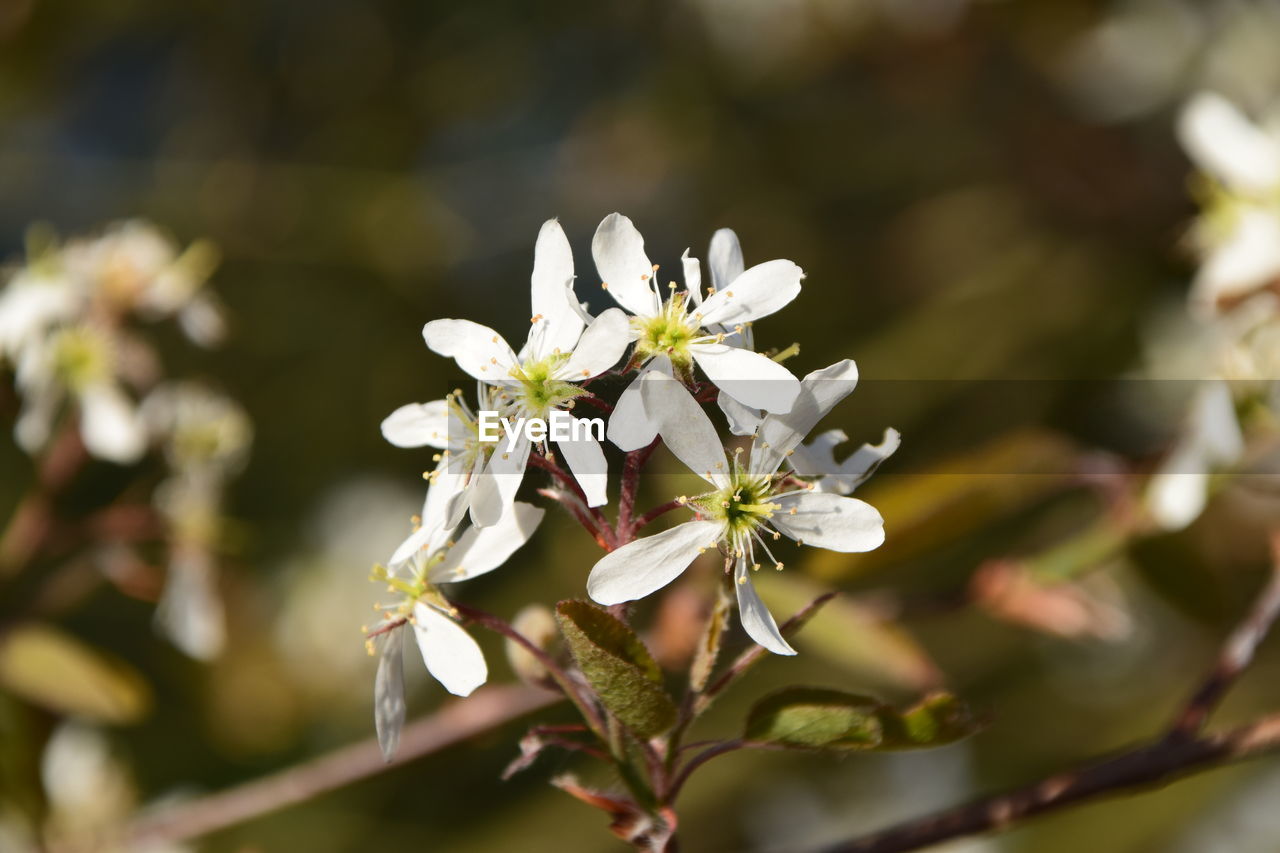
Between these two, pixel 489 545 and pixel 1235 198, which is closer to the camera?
pixel 489 545

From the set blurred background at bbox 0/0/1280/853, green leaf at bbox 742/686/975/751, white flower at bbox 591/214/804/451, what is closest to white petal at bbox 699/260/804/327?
white flower at bbox 591/214/804/451

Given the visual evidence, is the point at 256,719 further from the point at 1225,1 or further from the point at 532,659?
the point at 1225,1

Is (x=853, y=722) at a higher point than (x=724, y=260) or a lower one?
lower

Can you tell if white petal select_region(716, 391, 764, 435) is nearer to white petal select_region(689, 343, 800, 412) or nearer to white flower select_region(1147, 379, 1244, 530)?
white petal select_region(689, 343, 800, 412)

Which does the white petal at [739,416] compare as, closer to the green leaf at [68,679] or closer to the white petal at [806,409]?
the white petal at [806,409]

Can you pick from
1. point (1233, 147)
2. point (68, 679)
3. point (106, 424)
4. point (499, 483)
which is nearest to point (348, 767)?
point (68, 679)

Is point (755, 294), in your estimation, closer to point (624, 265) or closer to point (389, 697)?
point (624, 265)

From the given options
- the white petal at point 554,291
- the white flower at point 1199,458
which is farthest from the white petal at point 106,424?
the white flower at point 1199,458
